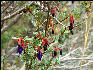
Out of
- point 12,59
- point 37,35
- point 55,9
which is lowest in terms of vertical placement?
point 12,59

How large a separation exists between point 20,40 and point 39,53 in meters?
0.17

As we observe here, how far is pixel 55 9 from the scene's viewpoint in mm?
1653

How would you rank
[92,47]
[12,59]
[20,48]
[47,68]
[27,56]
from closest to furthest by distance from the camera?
[20,48] < [27,56] < [47,68] < [12,59] < [92,47]

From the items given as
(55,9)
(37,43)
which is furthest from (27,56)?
(55,9)

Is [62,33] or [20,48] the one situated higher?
[62,33]

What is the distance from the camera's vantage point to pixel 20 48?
1302mm

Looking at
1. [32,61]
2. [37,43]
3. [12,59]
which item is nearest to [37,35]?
[37,43]

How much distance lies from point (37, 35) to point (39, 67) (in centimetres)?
44

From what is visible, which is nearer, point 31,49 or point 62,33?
point 31,49

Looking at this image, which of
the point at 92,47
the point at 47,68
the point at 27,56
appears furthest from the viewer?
the point at 92,47

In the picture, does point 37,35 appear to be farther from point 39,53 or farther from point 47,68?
point 47,68

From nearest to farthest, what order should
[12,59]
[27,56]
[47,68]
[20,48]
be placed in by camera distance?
[20,48] < [27,56] < [47,68] < [12,59]

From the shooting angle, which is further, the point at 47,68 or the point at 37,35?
the point at 47,68

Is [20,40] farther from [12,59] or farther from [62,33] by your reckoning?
[12,59]
